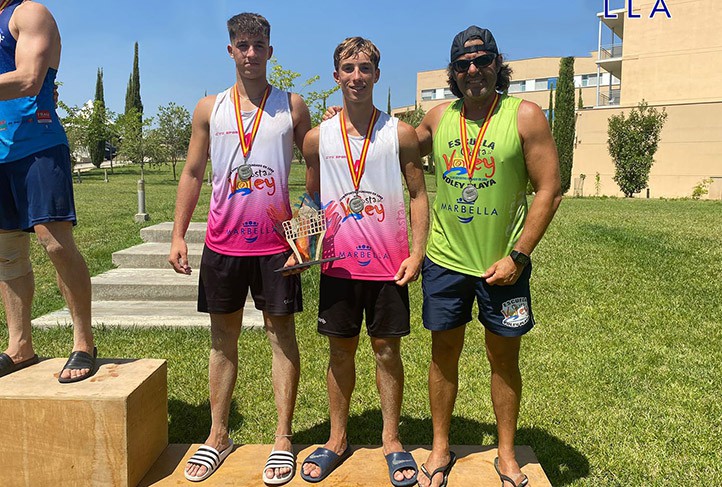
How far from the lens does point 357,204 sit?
3105mm

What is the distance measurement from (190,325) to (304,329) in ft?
4.18

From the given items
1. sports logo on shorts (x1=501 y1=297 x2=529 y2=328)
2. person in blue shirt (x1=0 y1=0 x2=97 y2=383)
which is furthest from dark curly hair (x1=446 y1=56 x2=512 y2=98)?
person in blue shirt (x1=0 y1=0 x2=97 y2=383)

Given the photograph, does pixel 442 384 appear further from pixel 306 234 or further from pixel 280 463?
pixel 306 234

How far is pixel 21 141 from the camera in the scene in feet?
10.2

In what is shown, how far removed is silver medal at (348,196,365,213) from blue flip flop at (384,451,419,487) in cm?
138

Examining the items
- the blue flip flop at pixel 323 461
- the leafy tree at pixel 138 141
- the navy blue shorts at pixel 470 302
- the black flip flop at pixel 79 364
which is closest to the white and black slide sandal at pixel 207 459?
the blue flip flop at pixel 323 461

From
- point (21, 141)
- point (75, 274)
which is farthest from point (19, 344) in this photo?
point (21, 141)

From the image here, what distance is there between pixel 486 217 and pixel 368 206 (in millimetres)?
622

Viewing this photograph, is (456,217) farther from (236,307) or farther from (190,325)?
(190,325)

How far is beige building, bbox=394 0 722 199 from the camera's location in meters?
30.7

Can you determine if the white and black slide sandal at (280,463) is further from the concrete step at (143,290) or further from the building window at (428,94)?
the building window at (428,94)

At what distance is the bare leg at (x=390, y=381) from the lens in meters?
3.23

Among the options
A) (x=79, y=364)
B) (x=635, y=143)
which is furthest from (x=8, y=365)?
(x=635, y=143)

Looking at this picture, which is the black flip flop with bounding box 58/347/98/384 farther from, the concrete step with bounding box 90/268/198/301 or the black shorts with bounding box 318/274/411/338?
the concrete step with bounding box 90/268/198/301
